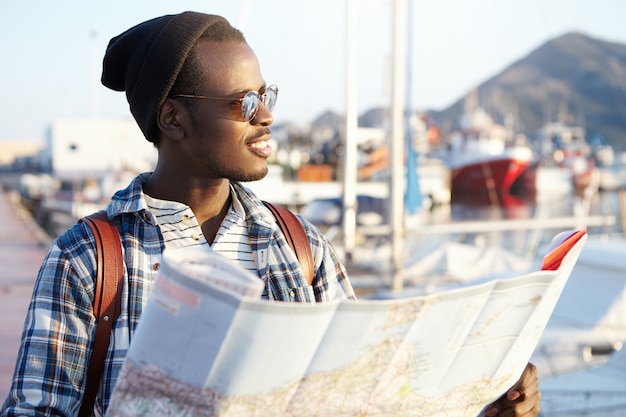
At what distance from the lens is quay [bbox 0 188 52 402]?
5.37 metres

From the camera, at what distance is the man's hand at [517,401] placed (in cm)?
157

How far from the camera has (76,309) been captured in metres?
1.45

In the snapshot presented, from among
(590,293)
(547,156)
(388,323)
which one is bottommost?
(547,156)

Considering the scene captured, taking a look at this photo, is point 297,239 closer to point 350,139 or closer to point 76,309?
point 76,309

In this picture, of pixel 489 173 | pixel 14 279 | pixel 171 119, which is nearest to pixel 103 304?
pixel 171 119

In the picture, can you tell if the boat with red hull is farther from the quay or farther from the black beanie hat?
the black beanie hat

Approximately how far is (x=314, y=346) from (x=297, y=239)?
0.57 m

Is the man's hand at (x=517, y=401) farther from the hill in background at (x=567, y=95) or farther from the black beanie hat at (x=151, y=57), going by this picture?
the hill in background at (x=567, y=95)

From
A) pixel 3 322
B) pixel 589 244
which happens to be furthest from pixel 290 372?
pixel 589 244

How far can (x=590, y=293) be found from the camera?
7633mm

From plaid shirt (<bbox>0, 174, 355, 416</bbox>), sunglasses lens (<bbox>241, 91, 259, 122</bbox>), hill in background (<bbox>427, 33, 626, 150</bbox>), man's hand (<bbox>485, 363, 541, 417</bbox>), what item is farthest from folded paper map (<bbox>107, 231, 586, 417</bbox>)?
hill in background (<bbox>427, 33, 626, 150</bbox>)

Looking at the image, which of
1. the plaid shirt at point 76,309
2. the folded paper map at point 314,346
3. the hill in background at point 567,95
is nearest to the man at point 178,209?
the plaid shirt at point 76,309

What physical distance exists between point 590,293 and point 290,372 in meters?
7.01

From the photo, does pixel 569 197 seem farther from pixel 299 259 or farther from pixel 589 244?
pixel 299 259
